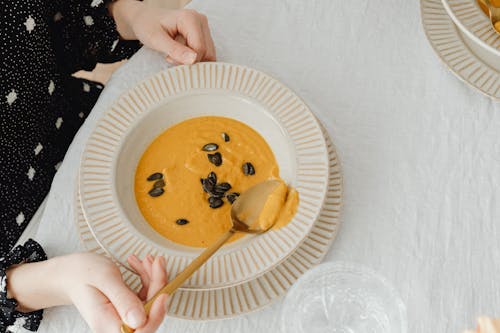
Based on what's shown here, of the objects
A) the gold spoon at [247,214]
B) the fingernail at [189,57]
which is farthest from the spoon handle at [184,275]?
the fingernail at [189,57]

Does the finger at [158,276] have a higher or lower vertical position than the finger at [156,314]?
higher

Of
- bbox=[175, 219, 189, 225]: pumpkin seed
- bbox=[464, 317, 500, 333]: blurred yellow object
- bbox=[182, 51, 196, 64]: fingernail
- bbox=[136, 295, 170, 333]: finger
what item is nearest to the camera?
bbox=[464, 317, 500, 333]: blurred yellow object

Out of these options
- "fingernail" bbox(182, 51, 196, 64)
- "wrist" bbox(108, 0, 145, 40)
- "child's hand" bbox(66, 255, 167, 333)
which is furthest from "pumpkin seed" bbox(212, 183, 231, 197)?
"wrist" bbox(108, 0, 145, 40)

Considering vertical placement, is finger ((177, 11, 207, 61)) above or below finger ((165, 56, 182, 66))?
above

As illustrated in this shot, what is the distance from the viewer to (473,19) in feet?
3.01

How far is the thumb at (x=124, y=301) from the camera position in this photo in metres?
0.74

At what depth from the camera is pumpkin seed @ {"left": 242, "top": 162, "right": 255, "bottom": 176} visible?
0.88 meters

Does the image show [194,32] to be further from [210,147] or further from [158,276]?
[158,276]

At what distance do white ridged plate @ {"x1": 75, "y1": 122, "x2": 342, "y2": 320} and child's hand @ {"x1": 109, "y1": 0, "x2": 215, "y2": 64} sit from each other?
0.34 metres

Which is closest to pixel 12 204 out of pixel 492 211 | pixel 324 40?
pixel 324 40

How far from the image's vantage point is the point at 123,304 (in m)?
0.76

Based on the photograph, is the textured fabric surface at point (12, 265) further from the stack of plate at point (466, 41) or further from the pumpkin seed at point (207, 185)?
the stack of plate at point (466, 41)

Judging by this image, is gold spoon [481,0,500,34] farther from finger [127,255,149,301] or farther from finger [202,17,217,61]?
finger [127,255,149,301]

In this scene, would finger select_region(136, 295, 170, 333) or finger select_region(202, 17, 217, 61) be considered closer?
finger select_region(136, 295, 170, 333)
